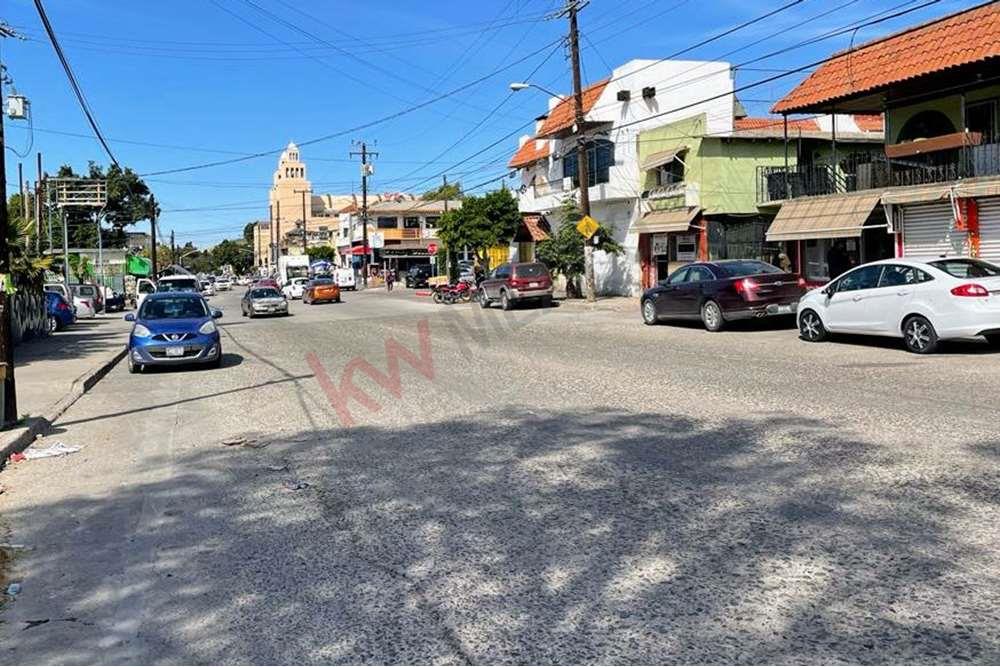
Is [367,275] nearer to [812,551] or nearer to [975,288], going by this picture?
[975,288]

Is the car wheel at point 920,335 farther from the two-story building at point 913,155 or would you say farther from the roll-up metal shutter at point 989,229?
the roll-up metal shutter at point 989,229

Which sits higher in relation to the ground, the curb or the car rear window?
the car rear window

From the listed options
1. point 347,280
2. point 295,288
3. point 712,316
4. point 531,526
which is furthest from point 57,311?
point 347,280

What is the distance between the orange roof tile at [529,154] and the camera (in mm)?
45991

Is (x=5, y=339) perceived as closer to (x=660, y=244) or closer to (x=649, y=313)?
(x=649, y=313)

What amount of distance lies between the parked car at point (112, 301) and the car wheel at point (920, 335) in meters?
41.0

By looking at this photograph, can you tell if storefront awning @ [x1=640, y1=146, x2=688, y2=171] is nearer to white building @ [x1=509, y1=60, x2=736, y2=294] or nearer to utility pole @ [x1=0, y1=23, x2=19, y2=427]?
white building @ [x1=509, y1=60, x2=736, y2=294]

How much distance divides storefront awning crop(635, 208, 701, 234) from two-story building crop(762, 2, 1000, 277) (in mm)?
4900

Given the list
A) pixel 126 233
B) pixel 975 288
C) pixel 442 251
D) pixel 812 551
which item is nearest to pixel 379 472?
pixel 812 551

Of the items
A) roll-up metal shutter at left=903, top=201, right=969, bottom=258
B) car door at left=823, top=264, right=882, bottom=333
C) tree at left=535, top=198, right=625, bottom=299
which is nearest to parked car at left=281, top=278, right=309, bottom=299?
tree at left=535, top=198, right=625, bottom=299

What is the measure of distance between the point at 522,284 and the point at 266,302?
10.8 m

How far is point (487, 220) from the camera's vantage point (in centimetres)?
4706

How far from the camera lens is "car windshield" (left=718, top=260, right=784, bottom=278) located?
19.4 m

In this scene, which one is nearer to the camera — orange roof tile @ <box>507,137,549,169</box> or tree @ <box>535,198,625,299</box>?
tree @ <box>535,198,625,299</box>
